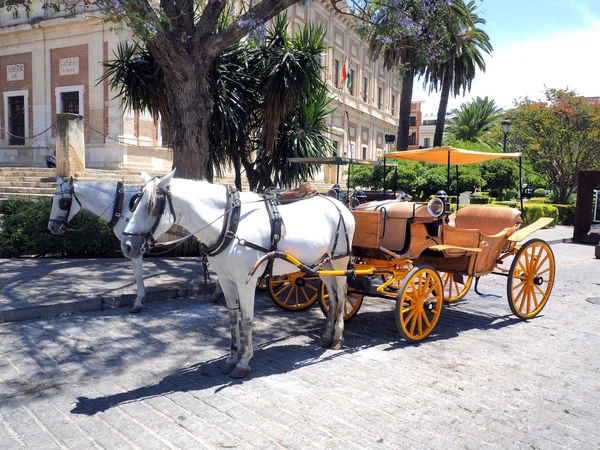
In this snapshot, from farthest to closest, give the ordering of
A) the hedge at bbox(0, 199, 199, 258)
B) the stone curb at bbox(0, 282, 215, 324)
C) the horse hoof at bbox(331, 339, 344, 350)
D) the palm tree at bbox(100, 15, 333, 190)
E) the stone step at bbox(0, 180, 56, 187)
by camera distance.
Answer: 1. the stone step at bbox(0, 180, 56, 187)
2. the palm tree at bbox(100, 15, 333, 190)
3. the hedge at bbox(0, 199, 199, 258)
4. the stone curb at bbox(0, 282, 215, 324)
5. the horse hoof at bbox(331, 339, 344, 350)

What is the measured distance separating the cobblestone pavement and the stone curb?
5.5 inches

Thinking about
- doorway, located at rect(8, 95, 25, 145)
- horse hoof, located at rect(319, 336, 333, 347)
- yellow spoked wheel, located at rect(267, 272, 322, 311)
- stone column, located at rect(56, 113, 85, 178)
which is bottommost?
horse hoof, located at rect(319, 336, 333, 347)

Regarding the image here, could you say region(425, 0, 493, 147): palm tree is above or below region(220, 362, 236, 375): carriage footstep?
above

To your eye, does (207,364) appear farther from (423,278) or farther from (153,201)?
(423,278)

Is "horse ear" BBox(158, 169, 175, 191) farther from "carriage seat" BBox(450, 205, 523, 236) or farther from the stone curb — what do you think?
"carriage seat" BBox(450, 205, 523, 236)

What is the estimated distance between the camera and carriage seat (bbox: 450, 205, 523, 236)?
755cm

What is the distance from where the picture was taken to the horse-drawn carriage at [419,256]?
235 inches

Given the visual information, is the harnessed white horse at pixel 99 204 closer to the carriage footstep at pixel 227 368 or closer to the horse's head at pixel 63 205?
the horse's head at pixel 63 205

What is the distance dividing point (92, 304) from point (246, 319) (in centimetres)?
328

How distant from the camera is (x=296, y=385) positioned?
15.1ft

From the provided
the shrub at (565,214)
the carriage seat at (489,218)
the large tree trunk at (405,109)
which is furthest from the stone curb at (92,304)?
the shrub at (565,214)

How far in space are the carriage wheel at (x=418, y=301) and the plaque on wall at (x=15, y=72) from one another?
2619cm

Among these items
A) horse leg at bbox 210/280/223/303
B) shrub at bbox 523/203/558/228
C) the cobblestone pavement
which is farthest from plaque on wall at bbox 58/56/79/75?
shrub at bbox 523/203/558/228

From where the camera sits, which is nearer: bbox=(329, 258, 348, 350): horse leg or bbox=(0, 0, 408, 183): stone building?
bbox=(329, 258, 348, 350): horse leg
